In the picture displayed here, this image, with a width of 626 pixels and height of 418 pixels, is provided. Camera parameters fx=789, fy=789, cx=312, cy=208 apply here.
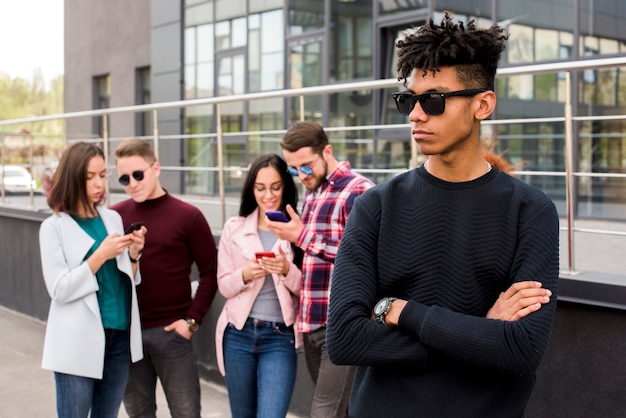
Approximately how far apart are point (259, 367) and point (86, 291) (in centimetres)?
93

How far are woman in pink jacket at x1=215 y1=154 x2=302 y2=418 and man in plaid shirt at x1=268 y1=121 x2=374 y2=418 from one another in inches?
4.6

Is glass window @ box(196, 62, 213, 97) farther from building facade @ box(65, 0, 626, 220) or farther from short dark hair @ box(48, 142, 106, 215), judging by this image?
short dark hair @ box(48, 142, 106, 215)

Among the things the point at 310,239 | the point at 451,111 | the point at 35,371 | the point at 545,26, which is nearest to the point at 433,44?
the point at 451,111

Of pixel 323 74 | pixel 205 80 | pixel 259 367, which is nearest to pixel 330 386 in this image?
pixel 259 367

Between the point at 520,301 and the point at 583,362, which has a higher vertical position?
the point at 520,301

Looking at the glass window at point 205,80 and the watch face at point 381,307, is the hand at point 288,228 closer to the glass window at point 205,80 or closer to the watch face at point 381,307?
the watch face at point 381,307

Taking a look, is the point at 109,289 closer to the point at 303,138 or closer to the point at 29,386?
the point at 303,138

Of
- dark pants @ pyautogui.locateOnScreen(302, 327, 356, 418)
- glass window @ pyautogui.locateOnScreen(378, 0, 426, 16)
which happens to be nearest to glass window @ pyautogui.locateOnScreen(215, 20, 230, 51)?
glass window @ pyautogui.locateOnScreen(378, 0, 426, 16)

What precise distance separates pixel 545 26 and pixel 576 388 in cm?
919

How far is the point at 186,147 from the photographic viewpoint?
62.3ft

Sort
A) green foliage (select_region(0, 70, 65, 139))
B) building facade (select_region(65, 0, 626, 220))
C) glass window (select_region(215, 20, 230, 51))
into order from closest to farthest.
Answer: building facade (select_region(65, 0, 626, 220)) → glass window (select_region(215, 20, 230, 51)) → green foliage (select_region(0, 70, 65, 139))

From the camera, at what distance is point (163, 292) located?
4297 millimetres

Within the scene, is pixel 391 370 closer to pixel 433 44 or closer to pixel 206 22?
pixel 433 44

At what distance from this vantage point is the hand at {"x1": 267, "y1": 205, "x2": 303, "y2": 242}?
380 cm
